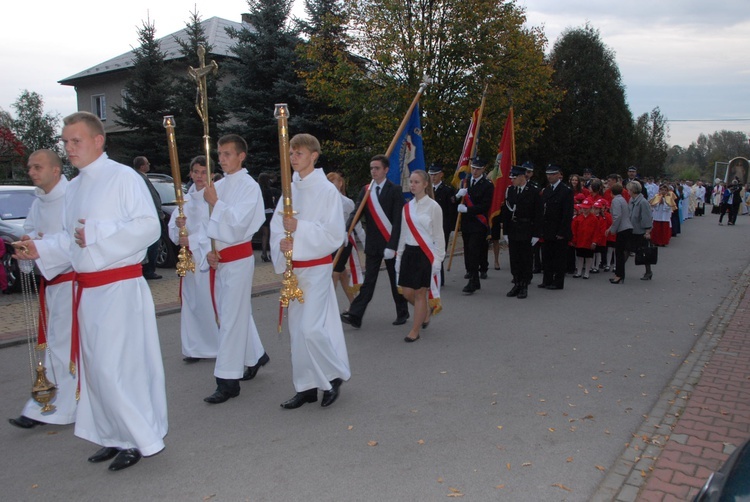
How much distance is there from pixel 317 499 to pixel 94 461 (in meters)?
1.60

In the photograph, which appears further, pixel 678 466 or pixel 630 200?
pixel 630 200

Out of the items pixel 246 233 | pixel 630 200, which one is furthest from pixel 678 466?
pixel 630 200

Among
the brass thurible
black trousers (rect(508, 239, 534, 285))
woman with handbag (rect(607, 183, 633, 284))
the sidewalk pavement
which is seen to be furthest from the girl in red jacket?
the brass thurible

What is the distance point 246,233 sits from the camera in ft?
16.9

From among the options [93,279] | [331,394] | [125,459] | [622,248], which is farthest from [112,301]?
[622,248]

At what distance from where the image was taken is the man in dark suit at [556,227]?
1055cm

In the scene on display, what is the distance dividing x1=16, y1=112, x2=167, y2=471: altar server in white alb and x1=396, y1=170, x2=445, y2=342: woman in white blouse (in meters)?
3.68

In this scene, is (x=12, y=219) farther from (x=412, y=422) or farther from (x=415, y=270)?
(x=412, y=422)

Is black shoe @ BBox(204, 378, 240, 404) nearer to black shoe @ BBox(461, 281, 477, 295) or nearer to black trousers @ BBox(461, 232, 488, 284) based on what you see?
black shoe @ BBox(461, 281, 477, 295)

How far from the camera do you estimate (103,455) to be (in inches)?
163

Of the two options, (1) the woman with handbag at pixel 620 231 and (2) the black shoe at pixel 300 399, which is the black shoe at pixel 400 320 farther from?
(1) the woman with handbag at pixel 620 231

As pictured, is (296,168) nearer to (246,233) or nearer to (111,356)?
(246,233)

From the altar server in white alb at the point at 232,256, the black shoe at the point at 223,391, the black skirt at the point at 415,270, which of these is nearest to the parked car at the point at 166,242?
the black skirt at the point at 415,270

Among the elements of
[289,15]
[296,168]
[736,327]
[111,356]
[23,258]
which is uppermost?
[289,15]
